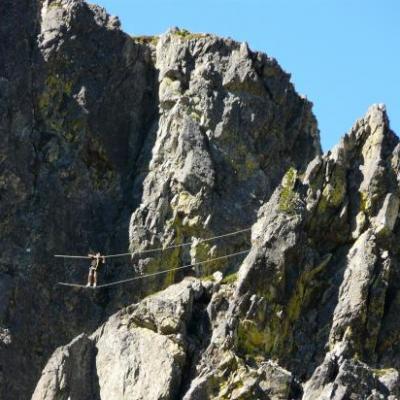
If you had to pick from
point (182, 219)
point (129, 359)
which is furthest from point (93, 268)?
point (129, 359)

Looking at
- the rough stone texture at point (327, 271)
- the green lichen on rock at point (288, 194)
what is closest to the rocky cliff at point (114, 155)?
the rough stone texture at point (327, 271)

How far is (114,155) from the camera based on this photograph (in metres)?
99.9

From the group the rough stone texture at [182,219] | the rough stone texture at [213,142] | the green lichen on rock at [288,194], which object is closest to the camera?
the rough stone texture at [182,219]

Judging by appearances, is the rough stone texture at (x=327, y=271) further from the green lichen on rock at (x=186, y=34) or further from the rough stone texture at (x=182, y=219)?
the green lichen on rock at (x=186, y=34)

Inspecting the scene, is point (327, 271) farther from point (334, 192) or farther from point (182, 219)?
point (182, 219)

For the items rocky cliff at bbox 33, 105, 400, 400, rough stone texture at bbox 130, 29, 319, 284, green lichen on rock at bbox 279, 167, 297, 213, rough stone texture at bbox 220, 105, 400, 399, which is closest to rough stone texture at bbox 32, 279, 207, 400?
rocky cliff at bbox 33, 105, 400, 400

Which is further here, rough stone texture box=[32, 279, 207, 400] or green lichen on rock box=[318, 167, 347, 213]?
green lichen on rock box=[318, 167, 347, 213]

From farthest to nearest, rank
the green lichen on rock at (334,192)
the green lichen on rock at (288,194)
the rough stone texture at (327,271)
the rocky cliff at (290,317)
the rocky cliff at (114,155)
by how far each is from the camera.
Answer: the rocky cliff at (114,155) < the green lichen on rock at (334,192) < the green lichen on rock at (288,194) < the rough stone texture at (327,271) < the rocky cliff at (290,317)

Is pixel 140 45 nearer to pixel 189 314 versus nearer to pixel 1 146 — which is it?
pixel 1 146

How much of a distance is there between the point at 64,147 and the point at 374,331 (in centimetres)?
1979

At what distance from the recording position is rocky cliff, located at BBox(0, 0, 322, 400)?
93.4 meters

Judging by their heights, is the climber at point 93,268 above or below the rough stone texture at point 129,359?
above

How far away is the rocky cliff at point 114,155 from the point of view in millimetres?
93375

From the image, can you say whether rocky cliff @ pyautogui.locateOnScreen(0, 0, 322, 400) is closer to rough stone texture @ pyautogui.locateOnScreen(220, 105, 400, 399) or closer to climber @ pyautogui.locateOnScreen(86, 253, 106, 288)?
climber @ pyautogui.locateOnScreen(86, 253, 106, 288)
